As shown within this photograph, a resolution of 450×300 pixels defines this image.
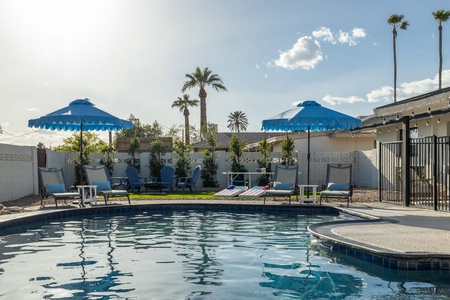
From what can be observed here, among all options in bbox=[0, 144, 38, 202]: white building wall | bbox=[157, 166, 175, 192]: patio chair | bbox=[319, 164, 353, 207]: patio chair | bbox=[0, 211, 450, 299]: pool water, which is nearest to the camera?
bbox=[0, 211, 450, 299]: pool water

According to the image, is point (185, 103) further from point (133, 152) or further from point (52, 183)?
point (52, 183)

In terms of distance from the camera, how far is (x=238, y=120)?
3118 inches

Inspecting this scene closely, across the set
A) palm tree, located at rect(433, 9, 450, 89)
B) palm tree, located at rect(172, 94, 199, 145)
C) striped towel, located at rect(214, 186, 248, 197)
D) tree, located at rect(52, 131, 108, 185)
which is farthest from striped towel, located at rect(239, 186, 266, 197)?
palm tree, located at rect(172, 94, 199, 145)

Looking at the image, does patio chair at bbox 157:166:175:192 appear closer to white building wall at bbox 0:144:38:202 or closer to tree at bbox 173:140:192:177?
tree at bbox 173:140:192:177

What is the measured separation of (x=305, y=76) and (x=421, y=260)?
16513 mm

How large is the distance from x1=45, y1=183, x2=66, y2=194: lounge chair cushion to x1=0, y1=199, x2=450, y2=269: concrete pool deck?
1.60m

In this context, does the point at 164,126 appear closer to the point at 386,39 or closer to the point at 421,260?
the point at 386,39

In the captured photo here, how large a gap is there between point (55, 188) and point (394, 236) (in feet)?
28.3

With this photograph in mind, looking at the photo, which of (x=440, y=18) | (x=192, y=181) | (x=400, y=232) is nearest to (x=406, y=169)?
(x=400, y=232)

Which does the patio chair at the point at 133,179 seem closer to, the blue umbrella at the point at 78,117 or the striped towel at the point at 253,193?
the blue umbrella at the point at 78,117

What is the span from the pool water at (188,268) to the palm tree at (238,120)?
70.3 meters

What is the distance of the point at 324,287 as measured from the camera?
517 centimetres

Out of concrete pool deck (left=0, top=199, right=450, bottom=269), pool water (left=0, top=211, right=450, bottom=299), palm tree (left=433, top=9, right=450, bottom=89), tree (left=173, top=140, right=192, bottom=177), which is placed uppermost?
palm tree (left=433, top=9, right=450, bottom=89)

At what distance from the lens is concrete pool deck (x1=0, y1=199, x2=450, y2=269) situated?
18.5 ft
